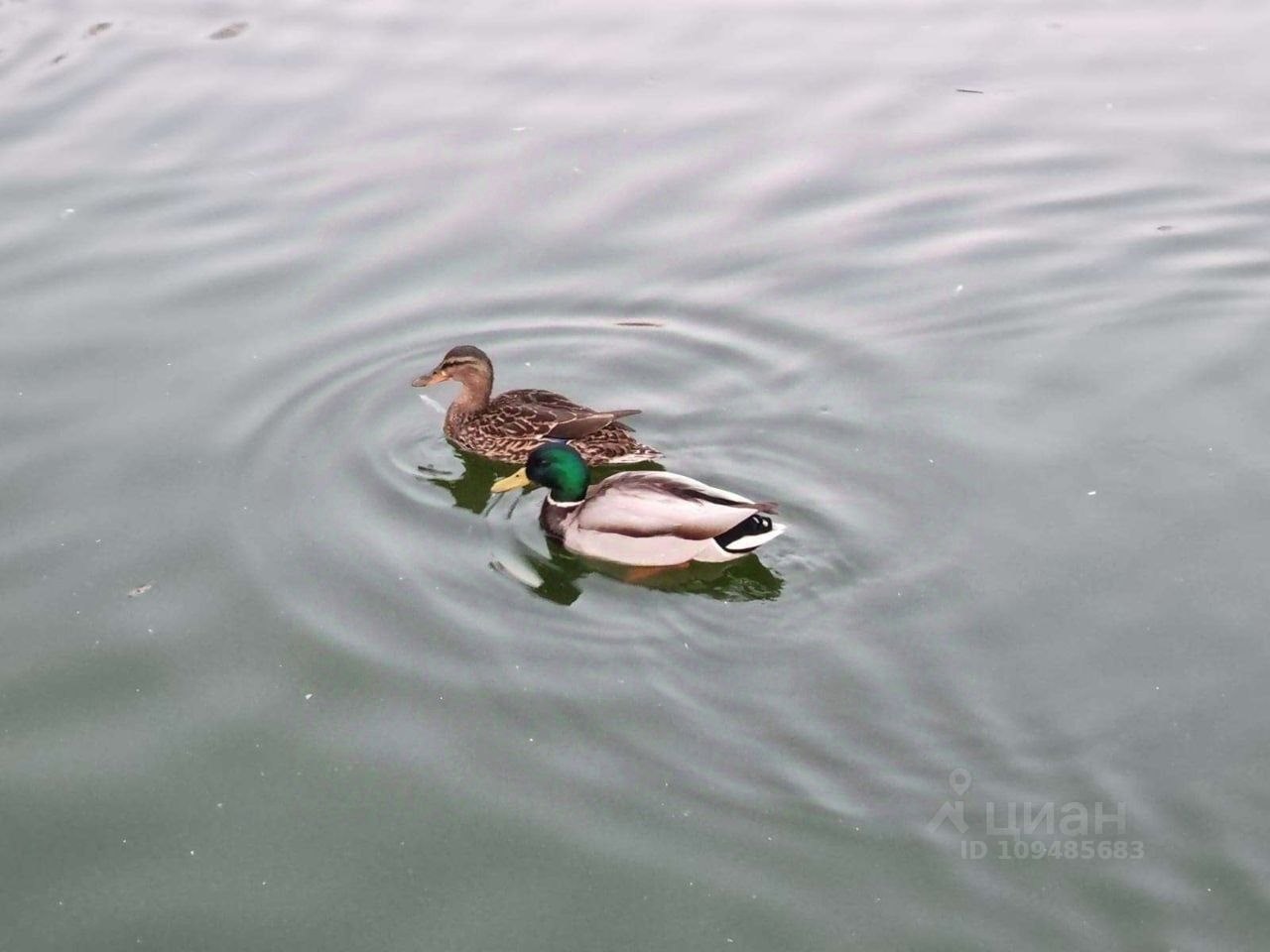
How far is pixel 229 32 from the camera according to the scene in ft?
45.4

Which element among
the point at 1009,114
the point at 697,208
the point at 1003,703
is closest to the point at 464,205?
the point at 697,208

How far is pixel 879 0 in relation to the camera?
13.7 m

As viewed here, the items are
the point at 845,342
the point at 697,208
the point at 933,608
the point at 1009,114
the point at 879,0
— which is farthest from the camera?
the point at 879,0

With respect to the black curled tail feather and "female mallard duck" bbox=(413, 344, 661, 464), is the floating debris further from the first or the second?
the black curled tail feather

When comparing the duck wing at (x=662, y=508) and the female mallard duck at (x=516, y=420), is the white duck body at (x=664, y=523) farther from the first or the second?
the female mallard duck at (x=516, y=420)

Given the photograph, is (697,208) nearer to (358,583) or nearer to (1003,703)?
(358,583)

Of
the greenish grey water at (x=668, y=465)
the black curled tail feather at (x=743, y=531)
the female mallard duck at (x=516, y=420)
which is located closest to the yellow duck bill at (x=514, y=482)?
the greenish grey water at (x=668, y=465)

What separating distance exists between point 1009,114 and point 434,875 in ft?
25.4

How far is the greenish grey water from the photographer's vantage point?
5855mm

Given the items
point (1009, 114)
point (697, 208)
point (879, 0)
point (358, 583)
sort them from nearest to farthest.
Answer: point (358, 583)
point (697, 208)
point (1009, 114)
point (879, 0)

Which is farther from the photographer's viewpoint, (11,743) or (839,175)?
(839,175)

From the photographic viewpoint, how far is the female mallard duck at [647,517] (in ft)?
24.6

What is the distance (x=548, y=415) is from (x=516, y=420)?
6.8 inches

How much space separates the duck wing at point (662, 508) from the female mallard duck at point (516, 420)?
0.53 m
